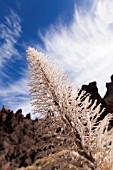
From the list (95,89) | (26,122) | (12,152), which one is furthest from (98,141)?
(26,122)

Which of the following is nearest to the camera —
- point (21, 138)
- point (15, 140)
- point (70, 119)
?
point (70, 119)

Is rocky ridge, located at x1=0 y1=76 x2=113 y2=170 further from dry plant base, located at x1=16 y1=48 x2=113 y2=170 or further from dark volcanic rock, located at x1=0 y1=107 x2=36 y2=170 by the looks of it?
dry plant base, located at x1=16 y1=48 x2=113 y2=170

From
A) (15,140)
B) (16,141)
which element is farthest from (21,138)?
(15,140)

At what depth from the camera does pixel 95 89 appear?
68750 mm

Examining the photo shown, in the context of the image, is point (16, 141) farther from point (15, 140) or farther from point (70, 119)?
point (70, 119)

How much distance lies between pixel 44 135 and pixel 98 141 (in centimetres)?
160

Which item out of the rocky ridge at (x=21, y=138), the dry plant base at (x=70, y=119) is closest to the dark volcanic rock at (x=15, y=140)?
the rocky ridge at (x=21, y=138)

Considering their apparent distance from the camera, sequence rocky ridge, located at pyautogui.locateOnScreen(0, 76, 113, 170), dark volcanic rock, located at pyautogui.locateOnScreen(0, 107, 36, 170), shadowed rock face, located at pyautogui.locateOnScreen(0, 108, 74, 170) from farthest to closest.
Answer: dark volcanic rock, located at pyautogui.locateOnScreen(0, 107, 36, 170)
shadowed rock face, located at pyautogui.locateOnScreen(0, 108, 74, 170)
rocky ridge, located at pyautogui.locateOnScreen(0, 76, 113, 170)

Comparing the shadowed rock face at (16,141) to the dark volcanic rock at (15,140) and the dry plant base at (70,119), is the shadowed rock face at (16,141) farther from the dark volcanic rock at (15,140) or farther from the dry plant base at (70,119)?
the dry plant base at (70,119)

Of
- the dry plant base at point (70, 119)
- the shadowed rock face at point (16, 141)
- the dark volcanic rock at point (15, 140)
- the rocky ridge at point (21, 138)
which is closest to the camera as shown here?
the dry plant base at point (70, 119)

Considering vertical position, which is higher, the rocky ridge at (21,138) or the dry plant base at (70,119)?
the rocky ridge at (21,138)

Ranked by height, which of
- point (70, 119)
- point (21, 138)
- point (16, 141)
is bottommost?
point (70, 119)

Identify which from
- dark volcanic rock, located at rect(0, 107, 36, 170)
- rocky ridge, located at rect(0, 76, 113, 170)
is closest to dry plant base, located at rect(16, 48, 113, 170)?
rocky ridge, located at rect(0, 76, 113, 170)

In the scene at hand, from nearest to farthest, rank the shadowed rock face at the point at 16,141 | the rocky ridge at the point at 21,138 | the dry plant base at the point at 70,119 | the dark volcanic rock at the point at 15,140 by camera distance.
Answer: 1. the dry plant base at the point at 70,119
2. the rocky ridge at the point at 21,138
3. the shadowed rock face at the point at 16,141
4. the dark volcanic rock at the point at 15,140
